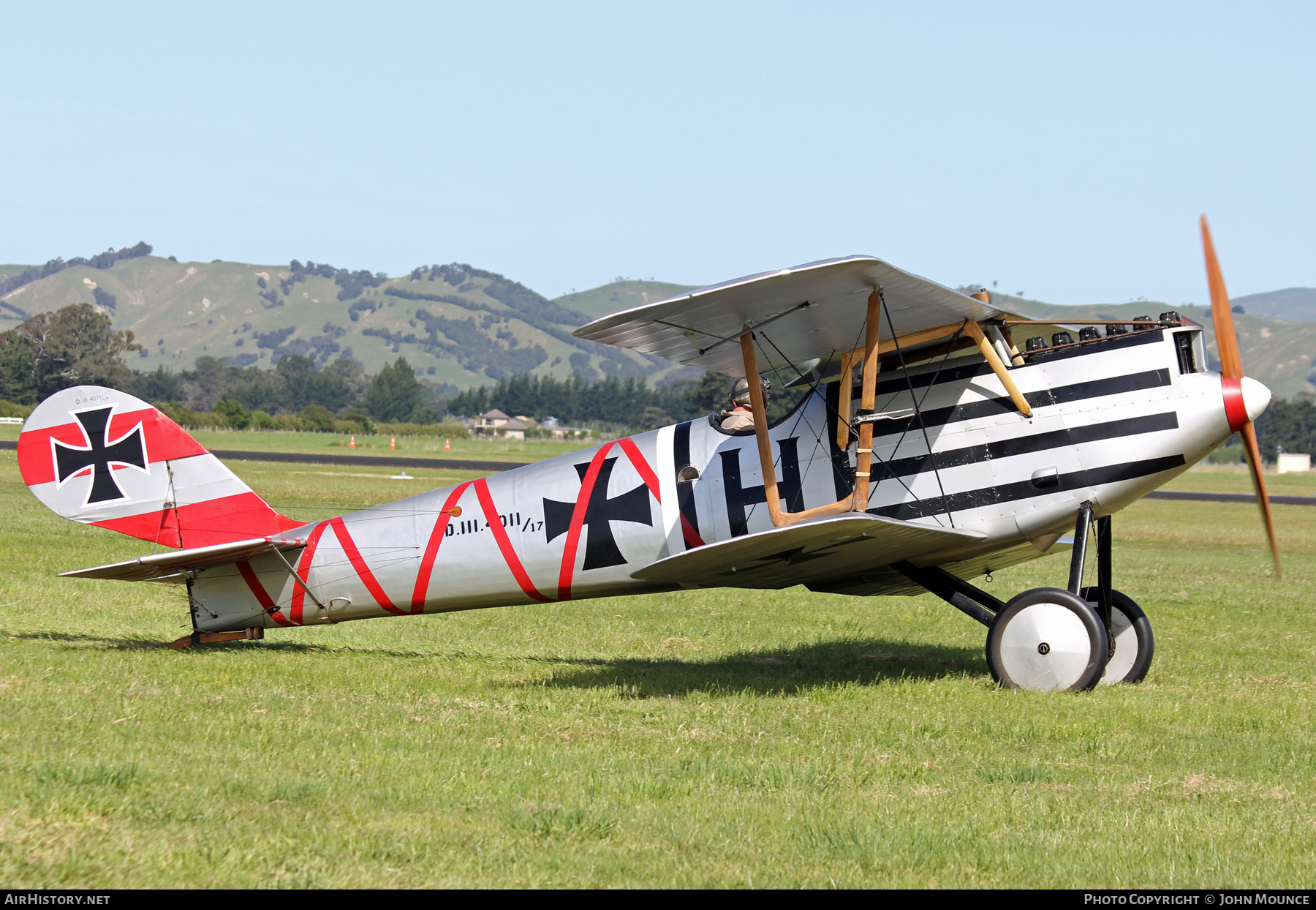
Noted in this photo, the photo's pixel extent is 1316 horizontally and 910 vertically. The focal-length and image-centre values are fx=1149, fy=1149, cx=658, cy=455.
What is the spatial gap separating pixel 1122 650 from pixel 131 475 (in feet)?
26.9

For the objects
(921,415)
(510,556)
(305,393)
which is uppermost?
(305,393)

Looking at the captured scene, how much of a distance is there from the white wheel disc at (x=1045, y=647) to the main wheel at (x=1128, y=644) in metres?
0.97

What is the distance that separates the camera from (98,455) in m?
9.56

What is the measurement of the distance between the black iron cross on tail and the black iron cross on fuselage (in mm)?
3578

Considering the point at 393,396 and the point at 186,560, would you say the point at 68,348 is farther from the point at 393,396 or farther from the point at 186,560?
the point at 186,560

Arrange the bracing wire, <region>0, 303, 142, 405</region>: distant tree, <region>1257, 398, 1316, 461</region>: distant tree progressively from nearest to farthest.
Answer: the bracing wire < <region>0, 303, 142, 405</region>: distant tree < <region>1257, 398, 1316, 461</region>: distant tree

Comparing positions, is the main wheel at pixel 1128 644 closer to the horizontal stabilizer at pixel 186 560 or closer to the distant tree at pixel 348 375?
the horizontal stabilizer at pixel 186 560

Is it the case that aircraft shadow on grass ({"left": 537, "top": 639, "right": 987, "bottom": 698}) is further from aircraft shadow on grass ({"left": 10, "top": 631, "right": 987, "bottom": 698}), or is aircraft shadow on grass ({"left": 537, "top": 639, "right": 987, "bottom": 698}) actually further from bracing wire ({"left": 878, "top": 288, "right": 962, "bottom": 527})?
bracing wire ({"left": 878, "top": 288, "right": 962, "bottom": 527})

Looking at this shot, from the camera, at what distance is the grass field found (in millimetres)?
4398

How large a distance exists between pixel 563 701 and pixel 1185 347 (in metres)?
5.05

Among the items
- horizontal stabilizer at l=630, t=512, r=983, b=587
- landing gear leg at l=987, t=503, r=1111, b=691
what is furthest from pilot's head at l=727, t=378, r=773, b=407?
landing gear leg at l=987, t=503, r=1111, b=691

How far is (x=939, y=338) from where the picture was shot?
865cm

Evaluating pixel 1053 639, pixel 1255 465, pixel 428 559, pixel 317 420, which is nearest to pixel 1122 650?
pixel 1053 639

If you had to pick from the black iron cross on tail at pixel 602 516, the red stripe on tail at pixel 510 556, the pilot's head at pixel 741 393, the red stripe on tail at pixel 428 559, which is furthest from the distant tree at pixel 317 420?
the pilot's head at pixel 741 393
